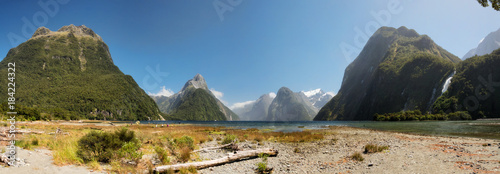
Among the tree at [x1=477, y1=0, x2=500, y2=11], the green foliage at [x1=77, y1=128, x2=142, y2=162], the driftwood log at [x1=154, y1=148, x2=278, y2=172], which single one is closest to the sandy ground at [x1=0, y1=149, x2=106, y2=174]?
the green foliage at [x1=77, y1=128, x2=142, y2=162]

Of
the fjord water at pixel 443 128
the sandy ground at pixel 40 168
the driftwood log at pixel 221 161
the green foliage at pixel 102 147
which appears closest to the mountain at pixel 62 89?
the fjord water at pixel 443 128

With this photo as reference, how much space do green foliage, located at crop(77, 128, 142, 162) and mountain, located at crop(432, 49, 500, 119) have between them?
5864 inches

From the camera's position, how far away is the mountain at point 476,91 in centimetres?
9312

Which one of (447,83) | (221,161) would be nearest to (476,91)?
(447,83)

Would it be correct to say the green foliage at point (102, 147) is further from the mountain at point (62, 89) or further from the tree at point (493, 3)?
the mountain at point (62, 89)

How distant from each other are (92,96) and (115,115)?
80.9 ft

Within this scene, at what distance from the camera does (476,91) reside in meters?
99.4

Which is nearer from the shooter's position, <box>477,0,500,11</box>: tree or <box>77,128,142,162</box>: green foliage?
<box>77,128,142,162</box>: green foliage

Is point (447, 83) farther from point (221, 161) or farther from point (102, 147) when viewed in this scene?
point (102, 147)

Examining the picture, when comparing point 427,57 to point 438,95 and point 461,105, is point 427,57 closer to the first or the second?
point 438,95

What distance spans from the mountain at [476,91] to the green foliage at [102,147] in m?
149

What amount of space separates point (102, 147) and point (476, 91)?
524 ft

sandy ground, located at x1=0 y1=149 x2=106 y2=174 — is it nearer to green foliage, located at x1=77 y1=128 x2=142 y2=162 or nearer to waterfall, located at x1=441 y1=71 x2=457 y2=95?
green foliage, located at x1=77 y1=128 x2=142 y2=162

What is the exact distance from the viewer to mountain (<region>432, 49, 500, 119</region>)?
93.1 metres
